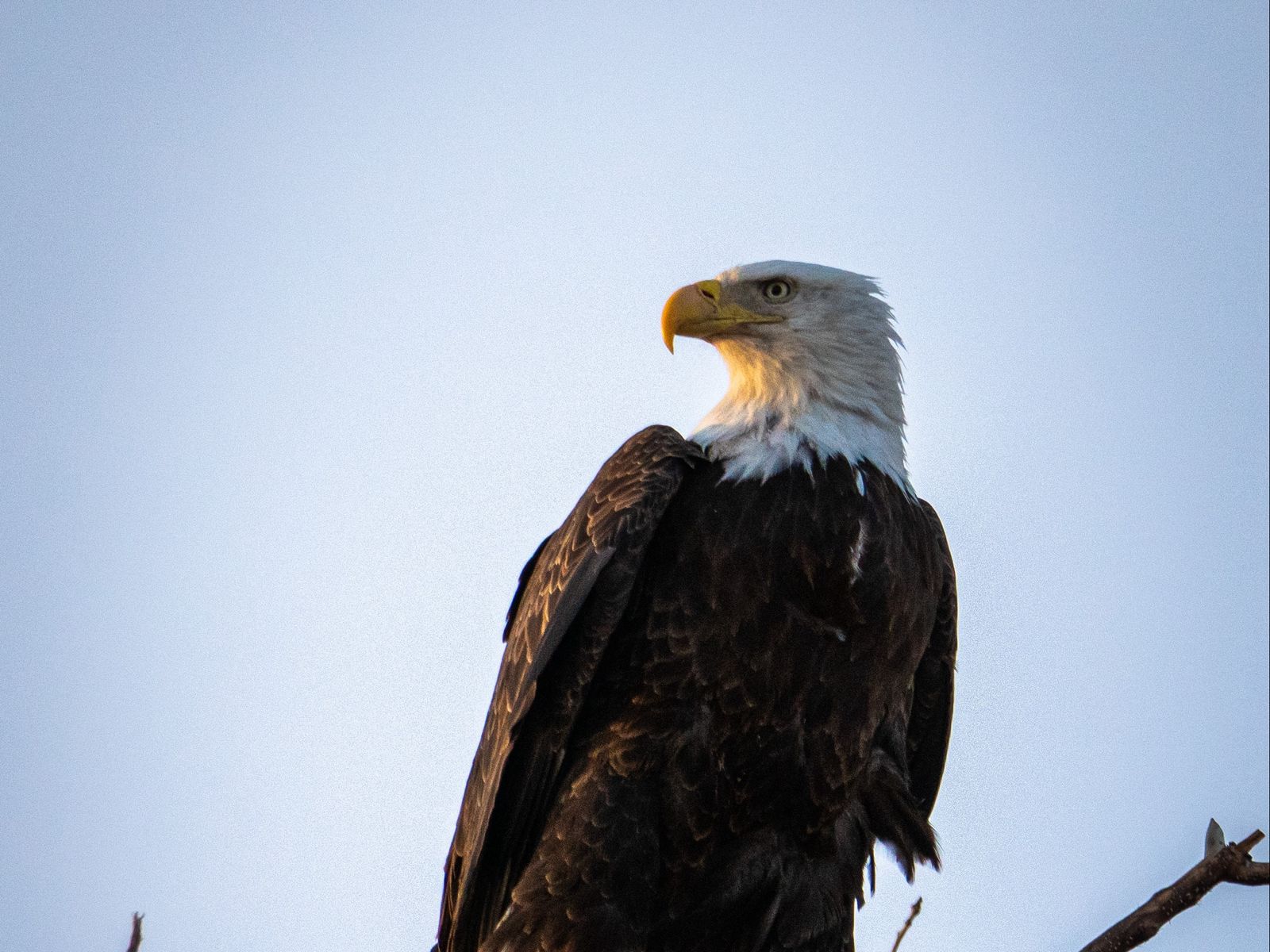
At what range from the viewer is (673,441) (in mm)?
4781

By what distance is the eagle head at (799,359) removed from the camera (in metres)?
4.88

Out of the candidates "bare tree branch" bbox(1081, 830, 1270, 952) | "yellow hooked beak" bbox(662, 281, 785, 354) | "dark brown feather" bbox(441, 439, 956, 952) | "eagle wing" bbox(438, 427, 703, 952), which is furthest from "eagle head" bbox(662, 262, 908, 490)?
"bare tree branch" bbox(1081, 830, 1270, 952)

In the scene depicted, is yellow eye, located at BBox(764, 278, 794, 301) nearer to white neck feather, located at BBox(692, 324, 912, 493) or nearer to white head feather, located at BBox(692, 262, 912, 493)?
white head feather, located at BBox(692, 262, 912, 493)

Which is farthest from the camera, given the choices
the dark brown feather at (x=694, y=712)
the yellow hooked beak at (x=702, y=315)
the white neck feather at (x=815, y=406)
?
the yellow hooked beak at (x=702, y=315)

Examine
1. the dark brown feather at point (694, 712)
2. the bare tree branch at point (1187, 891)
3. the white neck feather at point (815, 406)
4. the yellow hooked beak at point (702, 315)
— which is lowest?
the bare tree branch at point (1187, 891)

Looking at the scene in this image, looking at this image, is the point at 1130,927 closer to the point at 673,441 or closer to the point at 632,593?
the point at 632,593

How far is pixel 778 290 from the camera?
16.9ft

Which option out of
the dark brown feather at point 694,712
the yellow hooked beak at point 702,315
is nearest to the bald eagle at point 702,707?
the dark brown feather at point 694,712

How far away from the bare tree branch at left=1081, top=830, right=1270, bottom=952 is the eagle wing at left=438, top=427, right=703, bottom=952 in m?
1.86

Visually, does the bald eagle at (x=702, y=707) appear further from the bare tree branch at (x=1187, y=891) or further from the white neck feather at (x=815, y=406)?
the bare tree branch at (x=1187, y=891)

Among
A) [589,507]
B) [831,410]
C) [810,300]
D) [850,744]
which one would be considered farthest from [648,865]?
[810,300]

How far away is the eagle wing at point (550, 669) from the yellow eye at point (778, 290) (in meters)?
0.70

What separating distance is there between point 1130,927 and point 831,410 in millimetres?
2288

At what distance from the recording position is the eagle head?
4.88 meters
